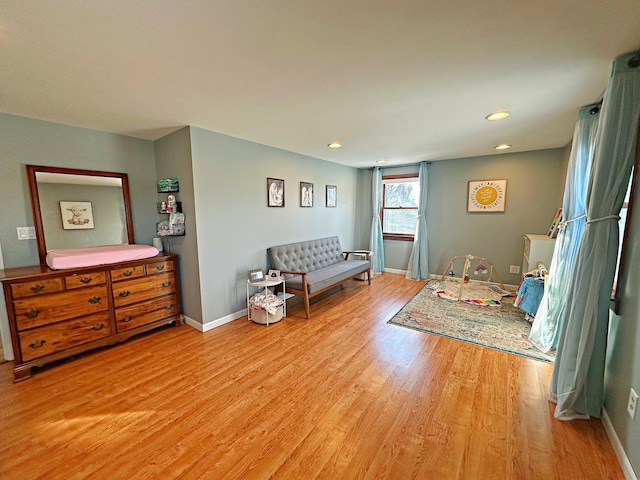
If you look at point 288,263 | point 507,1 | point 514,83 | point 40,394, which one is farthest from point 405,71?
point 40,394

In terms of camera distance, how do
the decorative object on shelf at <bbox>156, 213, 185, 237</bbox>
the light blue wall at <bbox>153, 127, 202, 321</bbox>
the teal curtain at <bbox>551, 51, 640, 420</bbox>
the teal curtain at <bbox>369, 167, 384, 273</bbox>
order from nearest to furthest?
the teal curtain at <bbox>551, 51, 640, 420</bbox>
the light blue wall at <bbox>153, 127, 202, 321</bbox>
the decorative object on shelf at <bbox>156, 213, 185, 237</bbox>
the teal curtain at <bbox>369, 167, 384, 273</bbox>

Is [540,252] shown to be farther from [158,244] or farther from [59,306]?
[59,306]

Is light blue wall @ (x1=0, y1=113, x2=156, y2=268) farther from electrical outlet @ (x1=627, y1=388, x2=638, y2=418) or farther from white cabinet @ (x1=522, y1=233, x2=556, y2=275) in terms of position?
white cabinet @ (x1=522, y1=233, x2=556, y2=275)

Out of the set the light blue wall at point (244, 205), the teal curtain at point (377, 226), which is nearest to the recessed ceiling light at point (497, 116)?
the light blue wall at point (244, 205)

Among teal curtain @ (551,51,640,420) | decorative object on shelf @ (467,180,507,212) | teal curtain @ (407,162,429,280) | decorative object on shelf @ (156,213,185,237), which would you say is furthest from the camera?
teal curtain @ (407,162,429,280)

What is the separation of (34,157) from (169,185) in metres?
1.12

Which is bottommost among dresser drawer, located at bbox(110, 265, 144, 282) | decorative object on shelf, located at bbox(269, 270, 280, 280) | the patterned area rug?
the patterned area rug

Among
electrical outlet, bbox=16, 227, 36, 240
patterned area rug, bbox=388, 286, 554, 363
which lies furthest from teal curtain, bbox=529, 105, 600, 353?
electrical outlet, bbox=16, 227, 36, 240

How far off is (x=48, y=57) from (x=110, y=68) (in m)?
0.28

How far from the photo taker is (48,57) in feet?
4.84

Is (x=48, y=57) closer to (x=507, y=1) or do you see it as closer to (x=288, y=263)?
(x=507, y=1)

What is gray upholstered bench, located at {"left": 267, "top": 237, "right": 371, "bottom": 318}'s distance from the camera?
3.43 meters

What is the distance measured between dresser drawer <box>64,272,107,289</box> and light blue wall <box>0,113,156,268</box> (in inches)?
23.5

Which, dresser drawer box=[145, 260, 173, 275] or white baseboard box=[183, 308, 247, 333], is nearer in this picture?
dresser drawer box=[145, 260, 173, 275]
